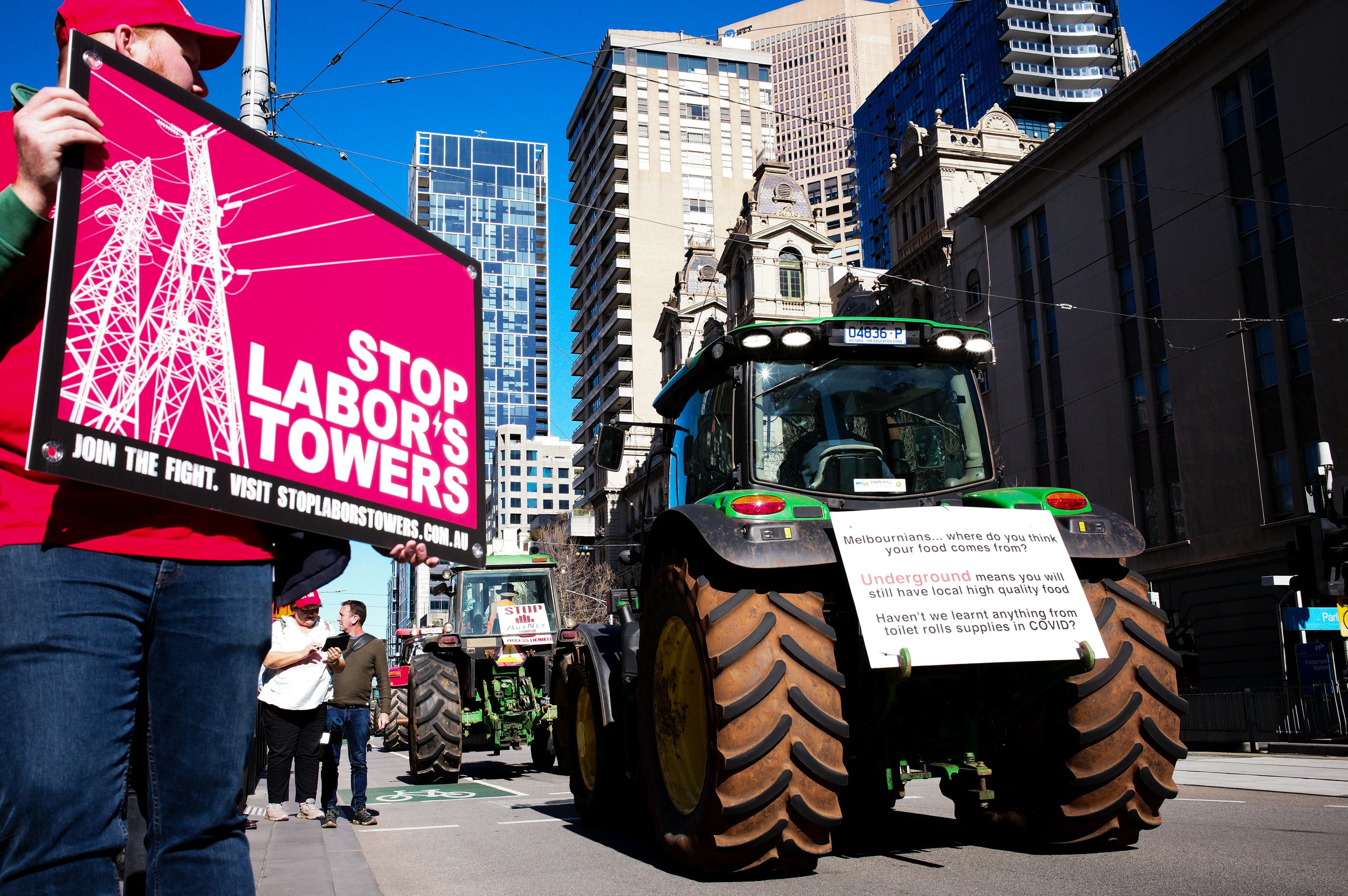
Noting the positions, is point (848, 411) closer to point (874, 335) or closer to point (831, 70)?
point (874, 335)

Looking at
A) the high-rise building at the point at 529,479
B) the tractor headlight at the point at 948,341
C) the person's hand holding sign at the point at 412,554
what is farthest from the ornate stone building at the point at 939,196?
the high-rise building at the point at 529,479

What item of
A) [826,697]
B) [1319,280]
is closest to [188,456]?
[826,697]

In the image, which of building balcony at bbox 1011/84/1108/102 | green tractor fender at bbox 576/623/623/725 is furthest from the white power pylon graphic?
building balcony at bbox 1011/84/1108/102

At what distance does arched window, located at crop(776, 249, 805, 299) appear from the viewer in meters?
49.4

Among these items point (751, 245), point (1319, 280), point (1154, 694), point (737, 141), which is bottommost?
point (1154, 694)

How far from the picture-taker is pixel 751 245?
1917 inches

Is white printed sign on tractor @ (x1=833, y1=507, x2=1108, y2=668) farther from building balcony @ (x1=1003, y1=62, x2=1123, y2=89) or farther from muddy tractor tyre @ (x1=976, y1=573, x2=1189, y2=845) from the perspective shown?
building balcony @ (x1=1003, y1=62, x2=1123, y2=89)

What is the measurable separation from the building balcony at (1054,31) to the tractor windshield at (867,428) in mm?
108629

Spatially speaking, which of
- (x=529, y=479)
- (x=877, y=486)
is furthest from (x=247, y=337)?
(x=529, y=479)

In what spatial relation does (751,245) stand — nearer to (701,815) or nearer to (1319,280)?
(1319,280)

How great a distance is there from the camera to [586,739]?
8289 mm

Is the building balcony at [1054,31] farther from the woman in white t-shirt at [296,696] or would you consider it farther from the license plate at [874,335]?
the woman in white t-shirt at [296,696]

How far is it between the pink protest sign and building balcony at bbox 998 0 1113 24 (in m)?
113

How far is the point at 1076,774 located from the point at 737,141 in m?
85.7
